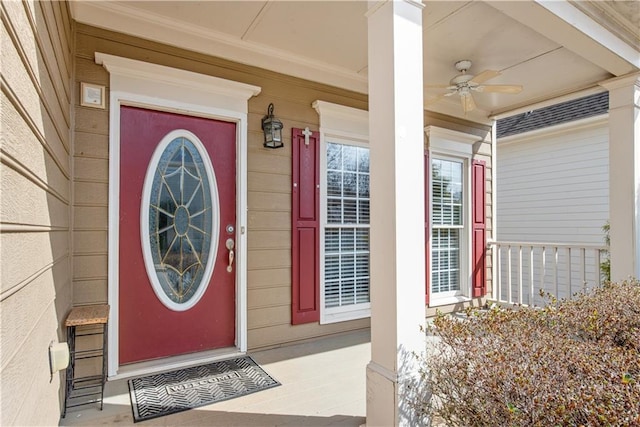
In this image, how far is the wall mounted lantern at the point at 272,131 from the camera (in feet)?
10.0

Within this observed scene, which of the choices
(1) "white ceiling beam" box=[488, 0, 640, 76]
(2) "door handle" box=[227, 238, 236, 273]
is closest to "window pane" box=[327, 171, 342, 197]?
(2) "door handle" box=[227, 238, 236, 273]

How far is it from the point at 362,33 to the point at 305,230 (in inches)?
69.6

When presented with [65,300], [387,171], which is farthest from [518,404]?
[65,300]

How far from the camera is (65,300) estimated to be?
2.10 meters

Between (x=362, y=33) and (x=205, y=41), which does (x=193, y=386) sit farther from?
(x=362, y=33)

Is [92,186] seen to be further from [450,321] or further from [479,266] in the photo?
[479,266]

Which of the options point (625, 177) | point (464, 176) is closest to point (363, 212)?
point (464, 176)

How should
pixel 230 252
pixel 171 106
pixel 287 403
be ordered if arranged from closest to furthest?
pixel 287 403
pixel 171 106
pixel 230 252

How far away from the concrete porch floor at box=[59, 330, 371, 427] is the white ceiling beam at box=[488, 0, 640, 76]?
2684 mm

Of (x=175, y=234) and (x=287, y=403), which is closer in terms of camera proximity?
(x=287, y=403)

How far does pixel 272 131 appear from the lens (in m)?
3.05

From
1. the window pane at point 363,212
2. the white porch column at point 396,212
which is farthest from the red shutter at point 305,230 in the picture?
the white porch column at point 396,212

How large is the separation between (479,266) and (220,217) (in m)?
3.57

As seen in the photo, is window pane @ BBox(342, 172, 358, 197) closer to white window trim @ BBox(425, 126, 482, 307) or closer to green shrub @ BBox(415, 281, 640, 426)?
white window trim @ BBox(425, 126, 482, 307)
